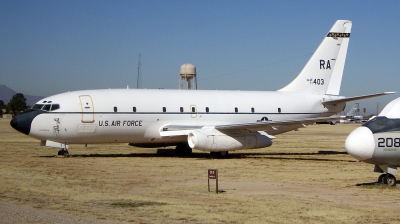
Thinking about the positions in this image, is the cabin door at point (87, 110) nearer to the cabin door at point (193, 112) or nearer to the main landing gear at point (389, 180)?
the cabin door at point (193, 112)

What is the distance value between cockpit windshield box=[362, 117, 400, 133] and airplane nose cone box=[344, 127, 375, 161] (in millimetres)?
201

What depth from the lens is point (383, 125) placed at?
1606cm

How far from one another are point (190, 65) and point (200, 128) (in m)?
40.4

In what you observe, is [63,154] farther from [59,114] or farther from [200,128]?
[200,128]

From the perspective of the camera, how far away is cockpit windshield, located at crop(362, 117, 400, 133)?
16.0 meters

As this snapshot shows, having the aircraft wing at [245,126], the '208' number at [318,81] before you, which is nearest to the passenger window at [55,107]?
the aircraft wing at [245,126]

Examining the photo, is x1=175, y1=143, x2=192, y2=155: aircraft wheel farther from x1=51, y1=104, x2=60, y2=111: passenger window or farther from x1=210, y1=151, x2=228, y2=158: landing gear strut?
x1=51, y1=104, x2=60, y2=111: passenger window

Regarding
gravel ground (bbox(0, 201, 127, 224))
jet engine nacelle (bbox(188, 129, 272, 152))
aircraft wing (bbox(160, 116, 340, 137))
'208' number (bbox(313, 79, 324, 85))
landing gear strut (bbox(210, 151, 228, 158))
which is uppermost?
'208' number (bbox(313, 79, 324, 85))

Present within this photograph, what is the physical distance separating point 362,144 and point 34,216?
352 inches

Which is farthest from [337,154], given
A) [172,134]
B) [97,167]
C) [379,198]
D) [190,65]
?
[190,65]

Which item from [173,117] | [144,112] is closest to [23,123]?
[144,112]

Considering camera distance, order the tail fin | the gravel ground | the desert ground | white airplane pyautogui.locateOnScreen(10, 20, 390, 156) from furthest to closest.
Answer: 1. the tail fin
2. white airplane pyautogui.locateOnScreen(10, 20, 390, 156)
3. the desert ground
4. the gravel ground

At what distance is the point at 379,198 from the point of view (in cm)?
1410

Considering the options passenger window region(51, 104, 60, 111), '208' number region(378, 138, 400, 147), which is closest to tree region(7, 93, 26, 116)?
passenger window region(51, 104, 60, 111)
